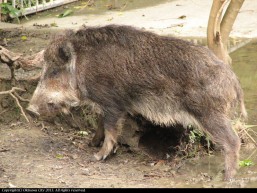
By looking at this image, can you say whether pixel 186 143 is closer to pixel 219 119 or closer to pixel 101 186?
pixel 219 119

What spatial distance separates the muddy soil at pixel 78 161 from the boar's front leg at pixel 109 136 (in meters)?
0.09

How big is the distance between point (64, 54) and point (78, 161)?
1.15m

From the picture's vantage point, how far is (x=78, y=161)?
663 centimetres

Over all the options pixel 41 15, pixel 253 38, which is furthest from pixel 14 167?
pixel 41 15

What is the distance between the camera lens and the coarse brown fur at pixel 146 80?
245 inches

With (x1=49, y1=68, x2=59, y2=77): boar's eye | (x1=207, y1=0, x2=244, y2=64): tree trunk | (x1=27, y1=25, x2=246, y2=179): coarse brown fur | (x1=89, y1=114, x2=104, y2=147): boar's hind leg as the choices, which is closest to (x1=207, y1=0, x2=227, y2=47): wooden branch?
(x1=207, y1=0, x2=244, y2=64): tree trunk

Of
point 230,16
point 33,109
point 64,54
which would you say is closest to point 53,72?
point 64,54

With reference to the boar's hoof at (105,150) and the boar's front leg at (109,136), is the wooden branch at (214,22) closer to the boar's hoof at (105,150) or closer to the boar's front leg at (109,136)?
the boar's front leg at (109,136)

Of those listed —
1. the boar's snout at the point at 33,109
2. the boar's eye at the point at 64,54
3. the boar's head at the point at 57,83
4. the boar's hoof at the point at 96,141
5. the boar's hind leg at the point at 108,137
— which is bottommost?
the boar's hoof at the point at 96,141

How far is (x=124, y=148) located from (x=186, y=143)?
29.3 inches

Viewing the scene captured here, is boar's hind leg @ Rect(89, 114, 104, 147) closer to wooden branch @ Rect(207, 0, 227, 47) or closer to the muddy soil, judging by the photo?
the muddy soil

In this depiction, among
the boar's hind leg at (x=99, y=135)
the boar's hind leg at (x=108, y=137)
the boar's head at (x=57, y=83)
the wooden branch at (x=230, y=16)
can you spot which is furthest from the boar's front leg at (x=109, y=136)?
the wooden branch at (x=230, y=16)

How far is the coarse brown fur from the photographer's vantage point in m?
6.23

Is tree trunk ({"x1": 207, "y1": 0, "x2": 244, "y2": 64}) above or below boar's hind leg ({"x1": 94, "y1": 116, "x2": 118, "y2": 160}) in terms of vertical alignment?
above
